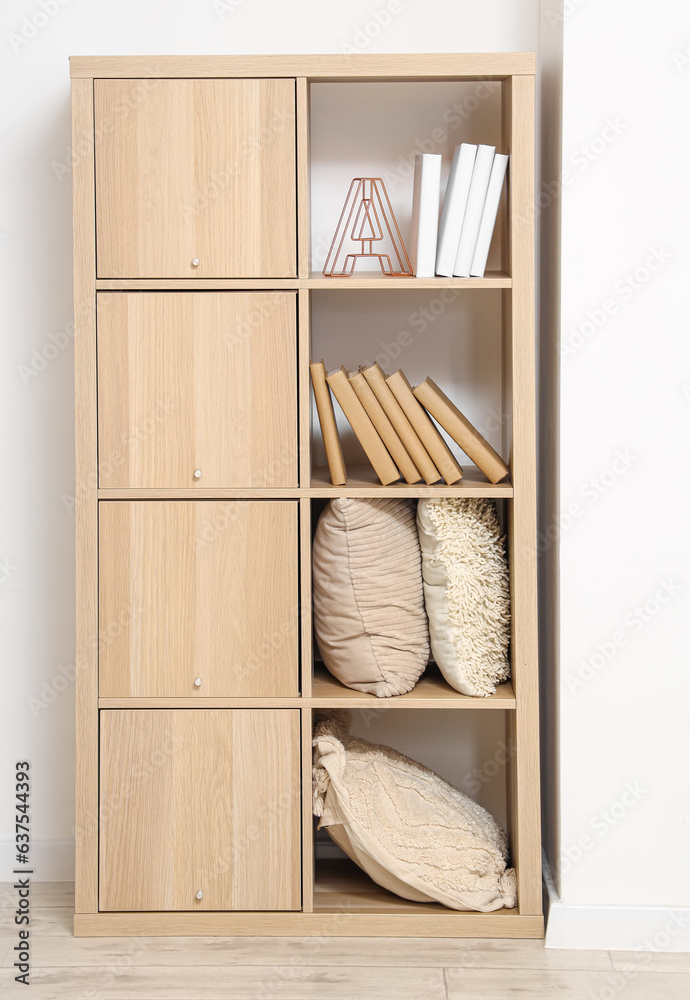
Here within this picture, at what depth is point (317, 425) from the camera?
2109 millimetres

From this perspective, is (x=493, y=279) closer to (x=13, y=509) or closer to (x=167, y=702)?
(x=167, y=702)

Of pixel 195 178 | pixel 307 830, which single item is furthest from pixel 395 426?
pixel 307 830

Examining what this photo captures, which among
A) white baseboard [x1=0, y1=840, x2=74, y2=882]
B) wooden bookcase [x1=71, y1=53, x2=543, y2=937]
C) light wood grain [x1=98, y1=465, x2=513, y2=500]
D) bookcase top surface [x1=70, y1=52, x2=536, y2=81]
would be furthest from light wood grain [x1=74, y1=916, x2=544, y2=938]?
bookcase top surface [x1=70, y1=52, x2=536, y2=81]

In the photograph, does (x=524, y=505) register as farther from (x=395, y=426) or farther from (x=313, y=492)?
(x=313, y=492)

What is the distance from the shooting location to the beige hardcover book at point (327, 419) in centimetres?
175

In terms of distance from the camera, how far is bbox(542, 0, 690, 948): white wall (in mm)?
1692

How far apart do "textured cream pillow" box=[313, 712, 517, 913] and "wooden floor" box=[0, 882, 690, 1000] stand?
107 mm

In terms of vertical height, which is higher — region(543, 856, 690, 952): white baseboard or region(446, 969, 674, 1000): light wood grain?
region(543, 856, 690, 952): white baseboard

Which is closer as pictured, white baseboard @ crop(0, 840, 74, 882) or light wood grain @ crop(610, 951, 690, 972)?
light wood grain @ crop(610, 951, 690, 972)

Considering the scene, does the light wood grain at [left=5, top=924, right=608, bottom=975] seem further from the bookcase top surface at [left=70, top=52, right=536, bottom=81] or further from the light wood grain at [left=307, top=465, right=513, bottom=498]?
the bookcase top surface at [left=70, top=52, right=536, bottom=81]

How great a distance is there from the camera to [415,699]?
178 cm

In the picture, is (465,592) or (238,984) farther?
(465,592)

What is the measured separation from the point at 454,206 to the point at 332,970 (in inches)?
60.1

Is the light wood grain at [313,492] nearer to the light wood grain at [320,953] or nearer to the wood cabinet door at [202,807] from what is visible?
the wood cabinet door at [202,807]
